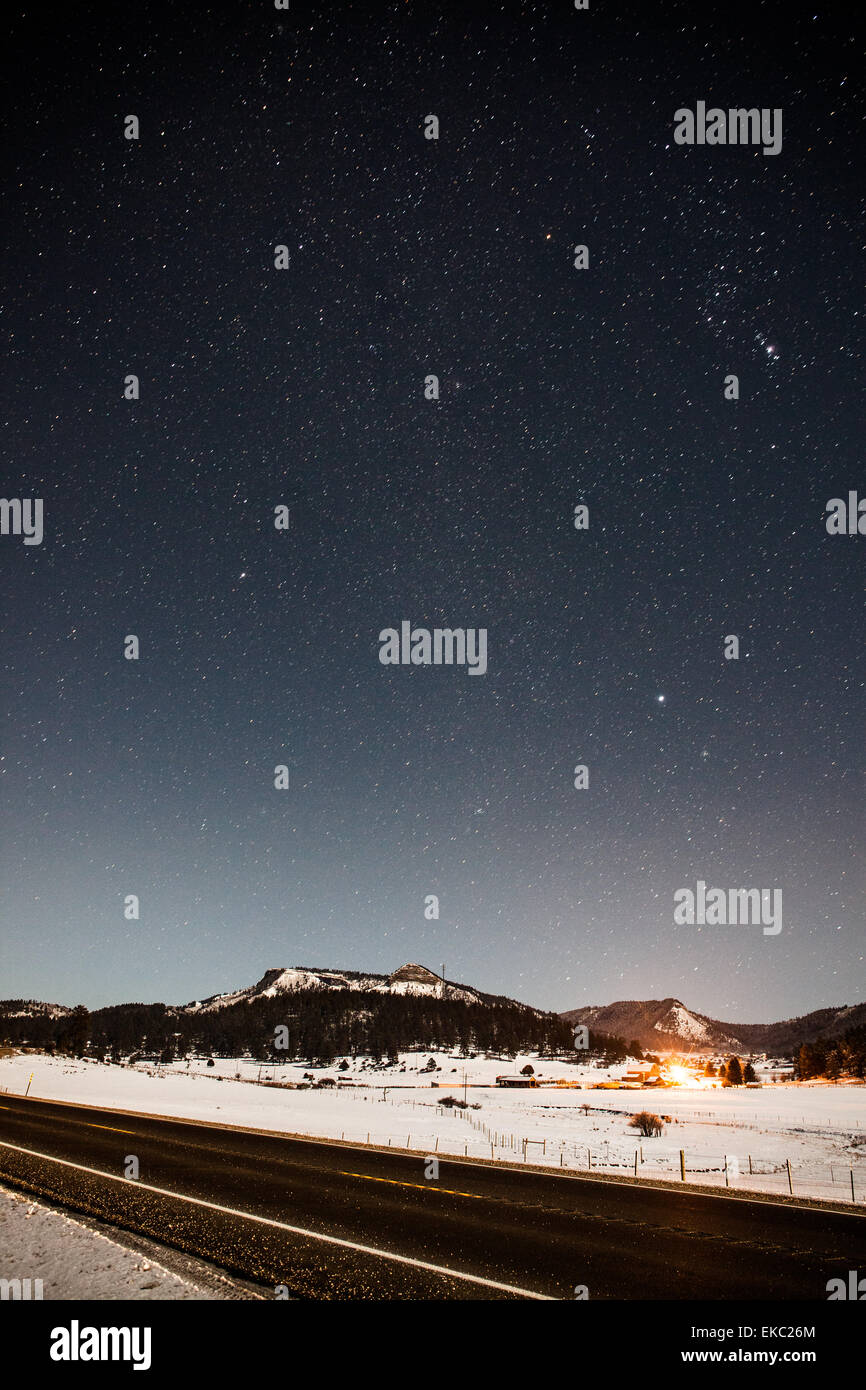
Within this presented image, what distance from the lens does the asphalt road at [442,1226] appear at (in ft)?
30.6

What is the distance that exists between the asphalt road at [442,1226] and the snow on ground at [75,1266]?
1.03m

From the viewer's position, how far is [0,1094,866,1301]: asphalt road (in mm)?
9312

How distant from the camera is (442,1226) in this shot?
1214cm

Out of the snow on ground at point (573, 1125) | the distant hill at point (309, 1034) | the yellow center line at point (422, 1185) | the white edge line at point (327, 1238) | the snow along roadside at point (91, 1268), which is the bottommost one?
the distant hill at point (309, 1034)

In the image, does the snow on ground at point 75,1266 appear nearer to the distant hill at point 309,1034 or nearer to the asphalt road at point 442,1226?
the asphalt road at point 442,1226

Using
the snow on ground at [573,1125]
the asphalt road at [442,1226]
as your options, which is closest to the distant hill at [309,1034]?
the snow on ground at [573,1125]

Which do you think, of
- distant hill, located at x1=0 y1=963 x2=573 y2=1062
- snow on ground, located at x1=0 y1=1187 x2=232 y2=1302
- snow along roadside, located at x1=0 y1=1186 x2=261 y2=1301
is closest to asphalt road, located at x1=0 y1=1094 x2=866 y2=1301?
snow along roadside, located at x1=0 y1=1186 x2=261 y2=1301

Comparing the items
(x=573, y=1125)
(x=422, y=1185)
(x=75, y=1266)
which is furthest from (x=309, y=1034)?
(x=75, y=1266)

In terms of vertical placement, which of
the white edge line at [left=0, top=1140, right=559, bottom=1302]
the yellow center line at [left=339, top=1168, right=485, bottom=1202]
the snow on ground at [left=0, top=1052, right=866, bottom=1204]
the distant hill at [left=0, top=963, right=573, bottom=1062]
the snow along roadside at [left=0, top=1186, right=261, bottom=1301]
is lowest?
the distant hill at [left=0, top=963, right=573, bottom=1062]

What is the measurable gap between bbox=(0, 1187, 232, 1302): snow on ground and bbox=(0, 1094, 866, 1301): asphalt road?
103 cm

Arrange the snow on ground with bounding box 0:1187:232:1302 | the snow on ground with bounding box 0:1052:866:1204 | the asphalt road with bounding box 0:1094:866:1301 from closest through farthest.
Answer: the snow on ground with bounding box 0:1187:232:1302
the asphalt road with bounding box 0:1094:866:1301
the snow on ground with bounding box 0:1052:866:1204

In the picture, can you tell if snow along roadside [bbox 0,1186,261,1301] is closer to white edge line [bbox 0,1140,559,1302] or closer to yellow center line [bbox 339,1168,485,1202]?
white edge line [bbox 0,1140,559,1302]

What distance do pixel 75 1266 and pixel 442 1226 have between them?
5897 mm

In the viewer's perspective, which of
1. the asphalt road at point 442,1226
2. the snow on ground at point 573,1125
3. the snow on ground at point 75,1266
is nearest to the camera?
the snow on ground at point 75,1266
